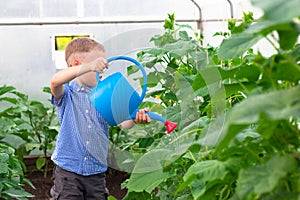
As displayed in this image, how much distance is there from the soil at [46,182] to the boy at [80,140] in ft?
4.04

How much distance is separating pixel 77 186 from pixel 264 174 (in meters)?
1.98

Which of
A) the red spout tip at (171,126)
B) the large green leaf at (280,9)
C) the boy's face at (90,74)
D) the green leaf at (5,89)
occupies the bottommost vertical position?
the green leaf at (5,89)

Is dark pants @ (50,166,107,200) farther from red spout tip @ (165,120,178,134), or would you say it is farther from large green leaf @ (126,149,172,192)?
large green leaf @ (126,149,172,192)

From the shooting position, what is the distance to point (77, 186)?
2908mm

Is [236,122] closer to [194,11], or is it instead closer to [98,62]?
[98,62]

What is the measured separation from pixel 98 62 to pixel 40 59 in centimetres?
298

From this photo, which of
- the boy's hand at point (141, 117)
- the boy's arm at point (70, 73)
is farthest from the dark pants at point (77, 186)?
the boy's hand at point (141, 117)

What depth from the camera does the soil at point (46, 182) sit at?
429 centimetres

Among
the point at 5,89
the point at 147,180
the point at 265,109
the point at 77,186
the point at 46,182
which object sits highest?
the point at 265,109

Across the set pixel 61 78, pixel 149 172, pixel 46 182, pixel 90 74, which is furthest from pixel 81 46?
pixel 46 182

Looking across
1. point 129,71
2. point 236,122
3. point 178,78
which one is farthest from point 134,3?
point 236,122

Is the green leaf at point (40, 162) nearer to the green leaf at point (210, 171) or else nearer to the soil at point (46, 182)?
the soil at point (46, 182)

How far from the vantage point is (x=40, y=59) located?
5.27m

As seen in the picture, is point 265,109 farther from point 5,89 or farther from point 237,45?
point 5,89
